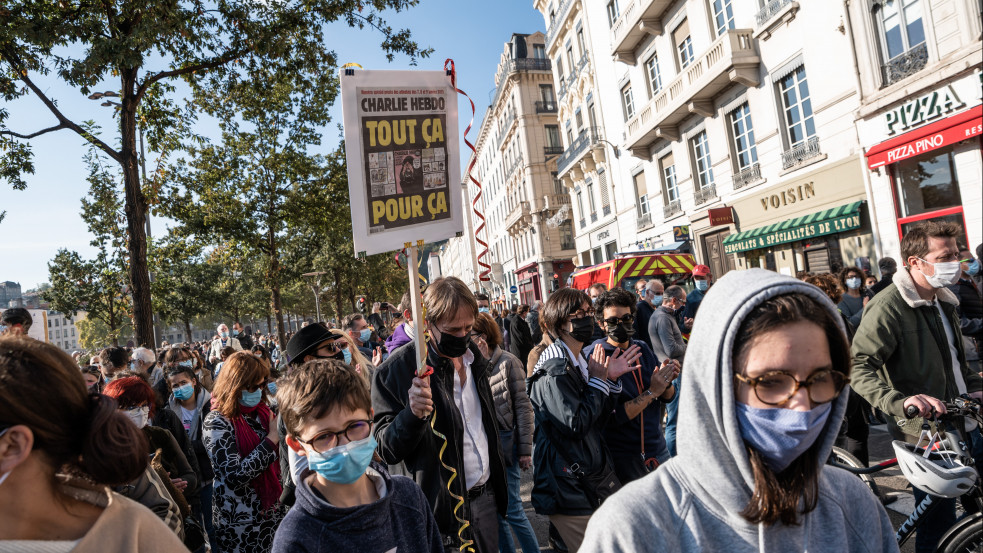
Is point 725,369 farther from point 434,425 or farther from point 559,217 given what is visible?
point 559,217

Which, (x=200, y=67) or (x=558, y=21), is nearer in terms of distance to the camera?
(x=200, y=67)

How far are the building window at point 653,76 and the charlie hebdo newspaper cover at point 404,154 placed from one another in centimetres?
2050

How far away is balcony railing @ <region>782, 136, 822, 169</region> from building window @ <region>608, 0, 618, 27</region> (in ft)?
37.5

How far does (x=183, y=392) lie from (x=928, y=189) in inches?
542

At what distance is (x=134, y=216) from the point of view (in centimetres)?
920

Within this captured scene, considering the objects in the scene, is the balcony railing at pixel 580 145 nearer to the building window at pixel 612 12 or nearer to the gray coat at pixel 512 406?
the building window at pixel 612 12

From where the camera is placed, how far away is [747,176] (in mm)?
17578

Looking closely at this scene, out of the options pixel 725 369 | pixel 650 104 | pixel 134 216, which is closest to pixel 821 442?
pixel 725 369

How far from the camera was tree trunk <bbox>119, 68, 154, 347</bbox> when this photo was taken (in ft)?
29.9

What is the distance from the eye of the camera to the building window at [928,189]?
1148 centimetres

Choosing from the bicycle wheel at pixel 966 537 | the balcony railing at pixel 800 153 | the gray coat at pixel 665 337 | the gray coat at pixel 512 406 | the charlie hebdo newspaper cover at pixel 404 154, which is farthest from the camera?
the balcony railing at pixel 800 153

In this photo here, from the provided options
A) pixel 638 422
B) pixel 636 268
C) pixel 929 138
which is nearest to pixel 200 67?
pixel 638 422

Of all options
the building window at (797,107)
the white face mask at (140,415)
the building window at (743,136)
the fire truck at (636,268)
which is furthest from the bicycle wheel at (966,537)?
the building window at (743,136)

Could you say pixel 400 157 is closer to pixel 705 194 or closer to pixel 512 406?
pixel 512 406
